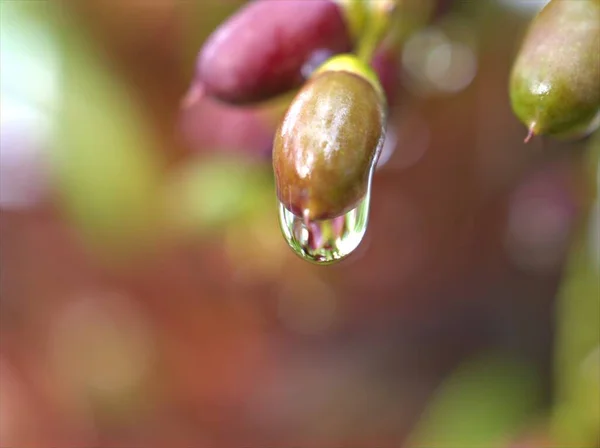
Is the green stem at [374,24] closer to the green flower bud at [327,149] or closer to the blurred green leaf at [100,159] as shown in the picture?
the green flower bud at [327,149]

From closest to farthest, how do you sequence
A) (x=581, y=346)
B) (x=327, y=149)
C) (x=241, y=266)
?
(x=327, y=149)
(x=581, y=346)
(x=241, y=266)

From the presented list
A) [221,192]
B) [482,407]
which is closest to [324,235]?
[221,192]

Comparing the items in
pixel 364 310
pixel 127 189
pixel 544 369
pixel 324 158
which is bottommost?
pixel 324 158

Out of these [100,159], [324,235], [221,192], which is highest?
[100,159]

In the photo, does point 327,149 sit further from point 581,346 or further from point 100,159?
point 100,159

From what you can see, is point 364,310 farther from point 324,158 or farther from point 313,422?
point 324,158

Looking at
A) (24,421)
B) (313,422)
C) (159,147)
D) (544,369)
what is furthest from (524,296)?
(24,421)

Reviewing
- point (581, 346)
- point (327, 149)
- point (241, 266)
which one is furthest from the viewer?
point (241, 266)
